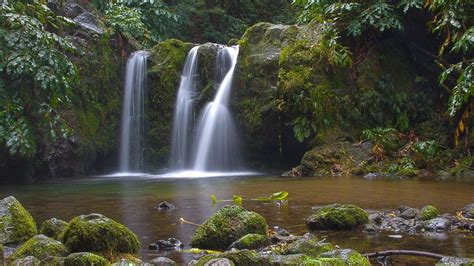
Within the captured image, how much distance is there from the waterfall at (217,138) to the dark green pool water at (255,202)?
10.2ft

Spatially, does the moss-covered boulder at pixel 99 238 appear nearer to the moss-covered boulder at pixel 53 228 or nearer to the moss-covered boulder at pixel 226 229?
the moss-covered boulder at pixel 53 228

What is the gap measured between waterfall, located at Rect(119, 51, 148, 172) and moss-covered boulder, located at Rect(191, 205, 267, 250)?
10.5 meters

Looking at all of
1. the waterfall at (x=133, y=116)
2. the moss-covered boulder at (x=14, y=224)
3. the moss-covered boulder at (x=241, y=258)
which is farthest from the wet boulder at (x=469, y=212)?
the waterfall at (x=133, y=116)

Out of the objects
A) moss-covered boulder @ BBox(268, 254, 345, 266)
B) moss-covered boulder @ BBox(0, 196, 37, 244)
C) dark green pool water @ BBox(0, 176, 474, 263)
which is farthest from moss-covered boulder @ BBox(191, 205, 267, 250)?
moss-covered boulder @ BBox(0, 196, 37, 244)

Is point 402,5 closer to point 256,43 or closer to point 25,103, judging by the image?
point 256,43

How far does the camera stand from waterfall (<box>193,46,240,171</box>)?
45.9 ft

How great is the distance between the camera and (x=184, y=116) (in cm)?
1484

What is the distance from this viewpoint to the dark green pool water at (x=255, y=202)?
475 centimetres

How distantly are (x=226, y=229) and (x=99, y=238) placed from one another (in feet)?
3.39

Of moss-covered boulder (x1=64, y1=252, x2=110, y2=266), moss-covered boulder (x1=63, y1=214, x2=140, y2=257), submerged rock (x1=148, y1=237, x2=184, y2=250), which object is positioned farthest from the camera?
submerged rock (x1=148, y1=237, x2=184, y2=250)

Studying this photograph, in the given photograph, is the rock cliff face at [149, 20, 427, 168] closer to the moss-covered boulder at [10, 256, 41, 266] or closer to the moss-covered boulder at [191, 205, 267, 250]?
the moss-covered boulder at [191, 205, 267, 250]

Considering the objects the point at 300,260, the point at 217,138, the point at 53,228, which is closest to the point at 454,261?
the point at 300,260

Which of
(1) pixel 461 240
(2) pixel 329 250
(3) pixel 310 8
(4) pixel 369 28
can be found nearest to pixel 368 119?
(4) pixel 369 28

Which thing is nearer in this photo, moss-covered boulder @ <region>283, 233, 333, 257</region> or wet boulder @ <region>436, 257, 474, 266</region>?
wet boulder @ <region>436, 257, 474, 266</region>
